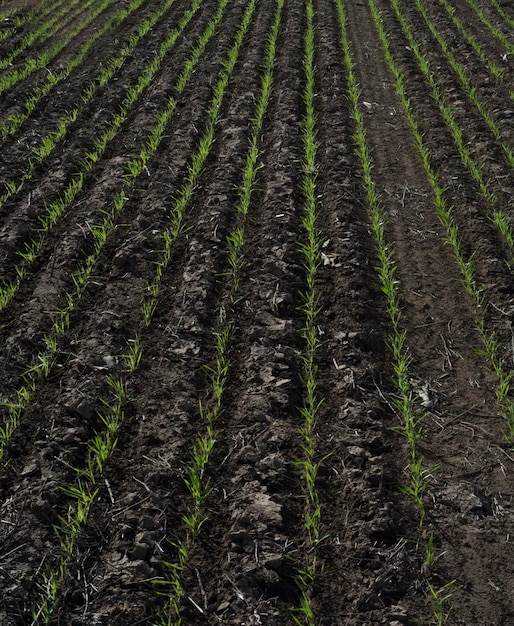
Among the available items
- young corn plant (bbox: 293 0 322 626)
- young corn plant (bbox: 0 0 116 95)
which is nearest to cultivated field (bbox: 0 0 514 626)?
young corn plant (bbox: 293 0 322 626)

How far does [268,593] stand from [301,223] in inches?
→ 138

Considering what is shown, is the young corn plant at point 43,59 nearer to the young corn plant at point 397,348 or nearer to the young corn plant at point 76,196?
the young corn plant at point 76,196

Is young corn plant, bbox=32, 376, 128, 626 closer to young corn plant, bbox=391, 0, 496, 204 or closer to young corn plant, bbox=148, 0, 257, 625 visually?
young corn plant, bbox=148, 0, 257, 625

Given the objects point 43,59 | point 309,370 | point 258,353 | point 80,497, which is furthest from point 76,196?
point 43,59

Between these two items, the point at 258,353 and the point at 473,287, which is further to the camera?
the point at 473,287

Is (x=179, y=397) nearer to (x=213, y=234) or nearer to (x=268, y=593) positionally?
(x=268, y=593)

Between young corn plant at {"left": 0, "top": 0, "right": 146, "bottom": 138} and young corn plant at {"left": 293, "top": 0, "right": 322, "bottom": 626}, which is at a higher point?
young corn plant at {"left": 0, "top": 0, "right": 146, "bottom": 138}

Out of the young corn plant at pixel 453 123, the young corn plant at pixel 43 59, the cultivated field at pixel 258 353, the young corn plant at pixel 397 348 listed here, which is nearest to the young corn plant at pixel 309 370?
the cultivated field at pixel 258 353

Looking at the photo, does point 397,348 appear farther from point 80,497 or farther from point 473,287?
point 80,497

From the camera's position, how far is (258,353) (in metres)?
4.38

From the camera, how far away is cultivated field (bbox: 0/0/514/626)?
313 cm

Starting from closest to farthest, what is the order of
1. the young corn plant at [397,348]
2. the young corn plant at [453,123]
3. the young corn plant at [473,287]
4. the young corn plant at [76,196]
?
the young corn plant at [397,348], the young corn plant at [473,287], the young corn plant at [76,196], the young corn plant at [453,123]

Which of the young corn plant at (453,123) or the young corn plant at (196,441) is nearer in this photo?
the young corn plant at (196,441)

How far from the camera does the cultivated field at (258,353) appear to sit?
3127mm
